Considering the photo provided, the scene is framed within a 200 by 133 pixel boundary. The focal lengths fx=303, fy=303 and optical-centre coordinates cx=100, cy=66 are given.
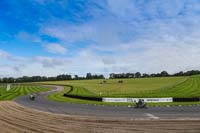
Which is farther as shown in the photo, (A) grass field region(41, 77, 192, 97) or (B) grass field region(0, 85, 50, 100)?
(B) grass field region(0, 85, 50, 100)

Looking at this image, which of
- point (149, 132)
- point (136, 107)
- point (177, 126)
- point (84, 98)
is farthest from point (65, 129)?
point (84, 98)

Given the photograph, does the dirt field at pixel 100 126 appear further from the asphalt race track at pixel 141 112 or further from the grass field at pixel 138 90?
the grass field at pixel 138 90

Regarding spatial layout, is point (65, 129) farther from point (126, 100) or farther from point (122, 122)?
point (126, 100)

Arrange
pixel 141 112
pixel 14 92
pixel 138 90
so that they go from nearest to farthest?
1. pixel 141 112
2. pixel 138 90
3. pixel 14 92

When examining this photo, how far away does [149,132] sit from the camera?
21828mm

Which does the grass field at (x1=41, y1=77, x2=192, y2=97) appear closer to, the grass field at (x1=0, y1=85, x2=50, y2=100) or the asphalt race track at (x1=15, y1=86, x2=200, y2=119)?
the grass field at (x1=0, y1=85, x2=50, y2=100)

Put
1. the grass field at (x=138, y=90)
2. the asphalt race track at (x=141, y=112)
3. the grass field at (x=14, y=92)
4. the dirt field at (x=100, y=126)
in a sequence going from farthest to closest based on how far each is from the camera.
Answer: the grass field at (x=14, y=92)
the grass field at (x=138, y=90)
the asphalt race track at (x=141, y=112)
the dirt field at (x=100, y=126)

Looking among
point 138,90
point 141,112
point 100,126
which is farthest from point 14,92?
point 100,126

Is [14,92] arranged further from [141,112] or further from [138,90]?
[141,112]

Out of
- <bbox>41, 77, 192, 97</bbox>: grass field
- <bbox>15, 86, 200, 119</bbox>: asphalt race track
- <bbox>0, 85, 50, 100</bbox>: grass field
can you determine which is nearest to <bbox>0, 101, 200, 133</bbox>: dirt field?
<bbox>15, 86, 200, 119</bbox>: asphalt race track

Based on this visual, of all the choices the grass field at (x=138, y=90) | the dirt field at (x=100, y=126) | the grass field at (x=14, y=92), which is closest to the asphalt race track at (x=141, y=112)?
the dirt field at (x=100, y=126)

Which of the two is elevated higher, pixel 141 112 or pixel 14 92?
pixel 14 92

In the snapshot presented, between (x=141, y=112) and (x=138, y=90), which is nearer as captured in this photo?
(x=141, y=112)

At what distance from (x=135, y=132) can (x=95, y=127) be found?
3678 millimetres
